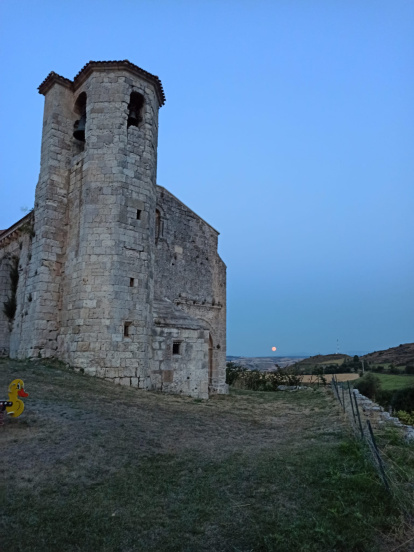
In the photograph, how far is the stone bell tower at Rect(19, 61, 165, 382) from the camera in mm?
13141

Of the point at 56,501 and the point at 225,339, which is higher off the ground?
the point at 225,339

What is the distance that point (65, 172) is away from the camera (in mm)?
15406

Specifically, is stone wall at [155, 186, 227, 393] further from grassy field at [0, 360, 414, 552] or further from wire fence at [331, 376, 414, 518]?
wire fence at [331, 376, 414, 518]

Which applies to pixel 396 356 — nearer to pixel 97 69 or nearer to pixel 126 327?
pixel 126 327

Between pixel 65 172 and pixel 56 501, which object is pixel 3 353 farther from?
pixel 56 501

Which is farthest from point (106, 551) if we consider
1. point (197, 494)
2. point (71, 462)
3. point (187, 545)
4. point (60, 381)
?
point (60, 381)

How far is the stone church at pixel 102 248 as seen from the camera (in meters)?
13.2

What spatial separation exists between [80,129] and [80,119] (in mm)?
575

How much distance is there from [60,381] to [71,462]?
579 centimetres

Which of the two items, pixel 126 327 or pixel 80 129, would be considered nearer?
pixel 126 327

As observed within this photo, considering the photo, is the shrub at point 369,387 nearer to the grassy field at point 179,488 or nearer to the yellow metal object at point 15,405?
the grassy field at point 179,488

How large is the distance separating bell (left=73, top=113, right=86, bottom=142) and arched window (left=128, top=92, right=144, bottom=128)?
1683 millimetres

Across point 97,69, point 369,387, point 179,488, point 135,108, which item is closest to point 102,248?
point 135,108

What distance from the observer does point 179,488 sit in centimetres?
530
